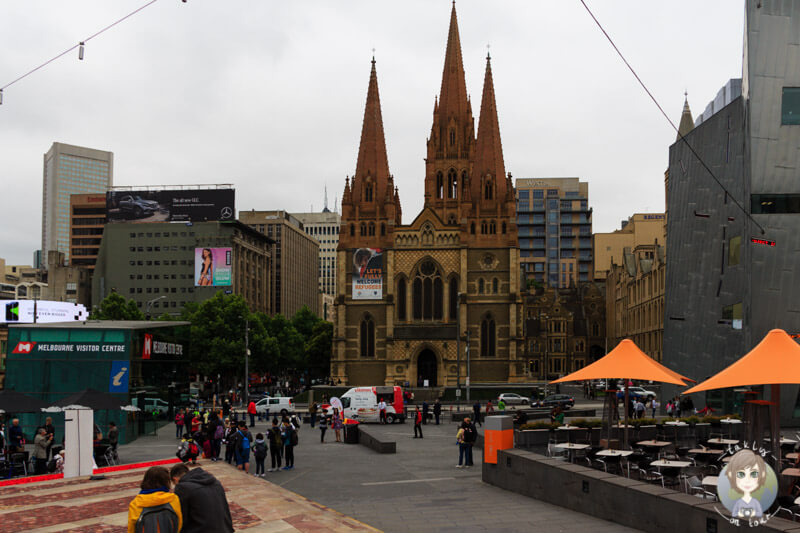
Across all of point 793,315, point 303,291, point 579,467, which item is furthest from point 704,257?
point 303,291

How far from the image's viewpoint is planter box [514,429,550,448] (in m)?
19.2

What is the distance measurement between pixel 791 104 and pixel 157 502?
33.0 metres

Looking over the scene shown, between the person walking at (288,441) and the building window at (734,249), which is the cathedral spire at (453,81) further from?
the person walking at (288,441)

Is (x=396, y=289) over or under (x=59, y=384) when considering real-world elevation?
Result: over

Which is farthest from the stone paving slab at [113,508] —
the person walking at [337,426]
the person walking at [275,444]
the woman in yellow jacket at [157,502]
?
the person walking at [337,426]

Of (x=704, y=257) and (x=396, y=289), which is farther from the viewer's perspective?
(x=396, y=289)

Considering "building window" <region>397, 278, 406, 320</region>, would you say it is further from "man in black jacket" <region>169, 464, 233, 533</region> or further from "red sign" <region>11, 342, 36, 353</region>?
"man in black jacket" <region>169, 464, 233, 533</region>

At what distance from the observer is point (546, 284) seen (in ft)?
457

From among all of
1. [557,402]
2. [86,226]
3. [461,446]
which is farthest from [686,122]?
[86,226]

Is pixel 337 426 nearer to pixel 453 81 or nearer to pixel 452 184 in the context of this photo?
pixel 452 184

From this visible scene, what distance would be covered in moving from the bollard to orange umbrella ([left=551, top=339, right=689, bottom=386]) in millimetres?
2288

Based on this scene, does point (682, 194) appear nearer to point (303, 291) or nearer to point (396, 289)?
point (396, 289)

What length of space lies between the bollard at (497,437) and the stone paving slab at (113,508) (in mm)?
4839

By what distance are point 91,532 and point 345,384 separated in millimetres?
62103
